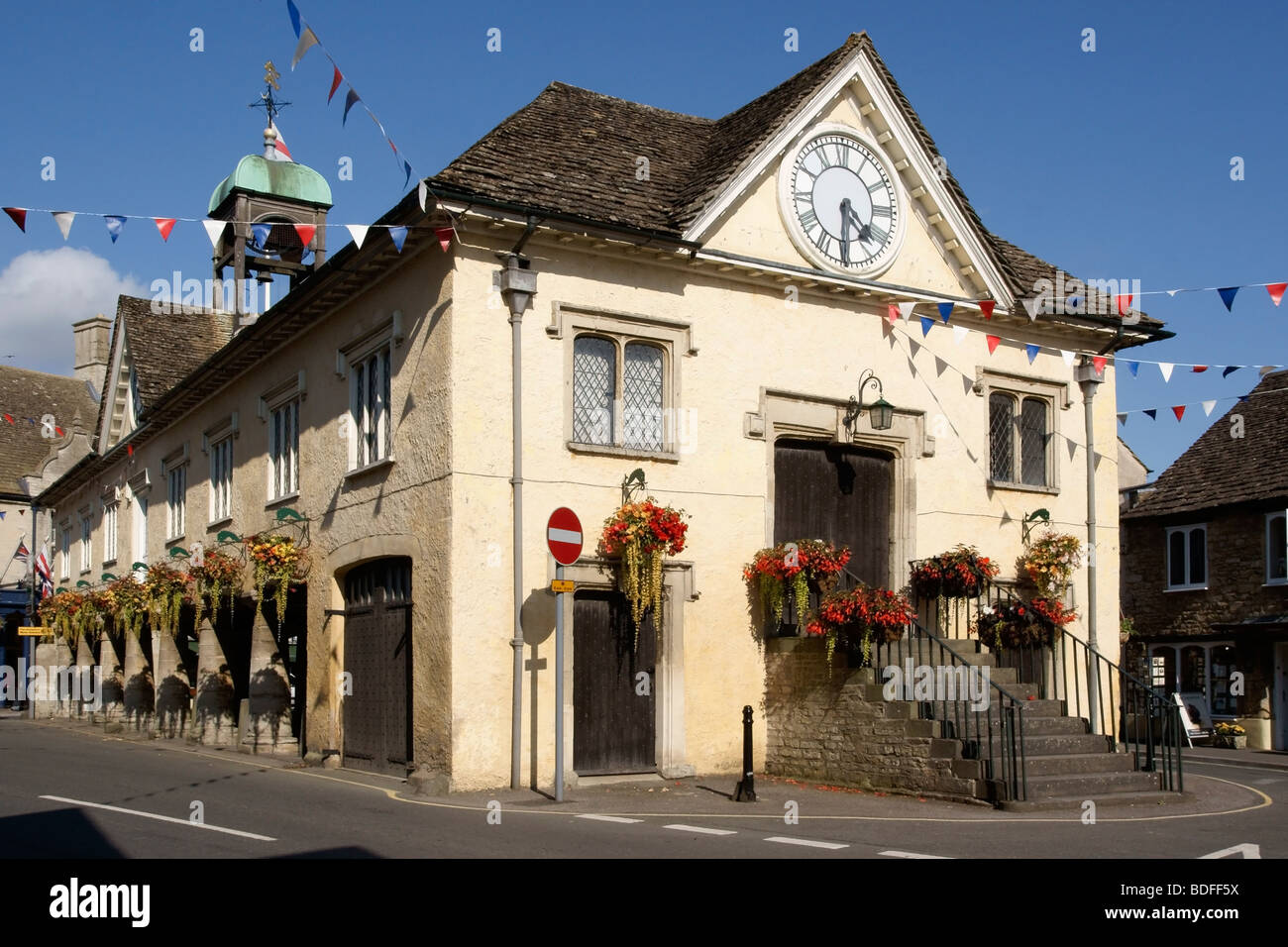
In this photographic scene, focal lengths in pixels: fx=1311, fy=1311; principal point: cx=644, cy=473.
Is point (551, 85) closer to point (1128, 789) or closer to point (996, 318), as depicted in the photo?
point (996, 318)

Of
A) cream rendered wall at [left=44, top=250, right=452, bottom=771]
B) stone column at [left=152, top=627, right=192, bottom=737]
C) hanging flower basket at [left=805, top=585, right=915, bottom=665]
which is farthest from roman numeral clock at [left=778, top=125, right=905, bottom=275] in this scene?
stone column at [left=152, top=627, right=192, bottom=737]

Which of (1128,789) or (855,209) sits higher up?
(855,209)

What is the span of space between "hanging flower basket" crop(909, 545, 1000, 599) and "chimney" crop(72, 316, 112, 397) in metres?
37.6

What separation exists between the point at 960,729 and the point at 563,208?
24.2ft

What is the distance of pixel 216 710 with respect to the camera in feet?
72.2

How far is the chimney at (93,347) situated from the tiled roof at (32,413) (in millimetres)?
1135

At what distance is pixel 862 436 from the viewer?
17297 millimetres

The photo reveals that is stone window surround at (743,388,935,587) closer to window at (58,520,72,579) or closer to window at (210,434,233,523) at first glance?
window at (210,434,233,523)

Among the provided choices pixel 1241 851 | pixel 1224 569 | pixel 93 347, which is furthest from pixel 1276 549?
pixel 93 347

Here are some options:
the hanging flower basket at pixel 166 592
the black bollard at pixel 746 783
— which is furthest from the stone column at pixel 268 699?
the black bollard at pixel 746 783

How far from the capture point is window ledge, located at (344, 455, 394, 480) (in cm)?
1597

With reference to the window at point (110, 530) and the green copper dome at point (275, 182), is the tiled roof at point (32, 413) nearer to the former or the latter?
the window at point (110, 530)
